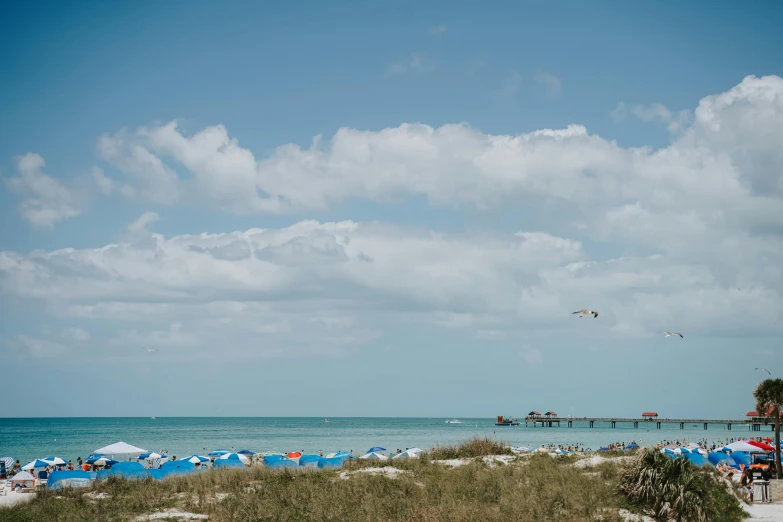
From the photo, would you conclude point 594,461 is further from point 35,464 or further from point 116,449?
point 35,464

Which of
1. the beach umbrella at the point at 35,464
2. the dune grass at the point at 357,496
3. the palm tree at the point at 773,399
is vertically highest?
the palm tree at the point at 773,399

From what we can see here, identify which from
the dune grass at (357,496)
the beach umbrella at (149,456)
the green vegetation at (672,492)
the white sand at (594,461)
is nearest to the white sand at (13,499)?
the dune grass at (357,496)

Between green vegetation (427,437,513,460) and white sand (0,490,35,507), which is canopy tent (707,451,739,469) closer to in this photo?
green vegetation (427,437,513,460)

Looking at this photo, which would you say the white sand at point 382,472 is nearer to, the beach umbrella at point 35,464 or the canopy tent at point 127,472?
the canopy tent at point 127,472

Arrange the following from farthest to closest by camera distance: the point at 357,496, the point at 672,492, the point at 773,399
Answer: the point at 773,399 → the point at 357,496 → the point at 672,492

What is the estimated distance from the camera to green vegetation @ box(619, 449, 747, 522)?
16.7 meters

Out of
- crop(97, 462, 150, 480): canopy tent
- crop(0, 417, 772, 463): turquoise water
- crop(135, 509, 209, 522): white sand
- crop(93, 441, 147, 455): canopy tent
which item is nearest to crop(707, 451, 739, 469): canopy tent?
crop(0, 417, 772, 463): turquoise water

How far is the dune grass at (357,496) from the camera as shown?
17.0 m

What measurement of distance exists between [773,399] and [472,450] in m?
18.2

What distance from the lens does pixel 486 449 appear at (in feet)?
83.0

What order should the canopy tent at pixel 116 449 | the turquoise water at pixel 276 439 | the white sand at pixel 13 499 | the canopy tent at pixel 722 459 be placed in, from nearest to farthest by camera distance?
the white sand at pixel 13 499, the canopy tent at pixel 722 459, the canopy tent at pixel 116 449, the turquoise water at pixel 276 439

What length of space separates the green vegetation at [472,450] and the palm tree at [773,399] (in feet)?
54.5

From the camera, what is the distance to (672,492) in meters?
17.0

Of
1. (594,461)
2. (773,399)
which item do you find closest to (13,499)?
(594,461)
